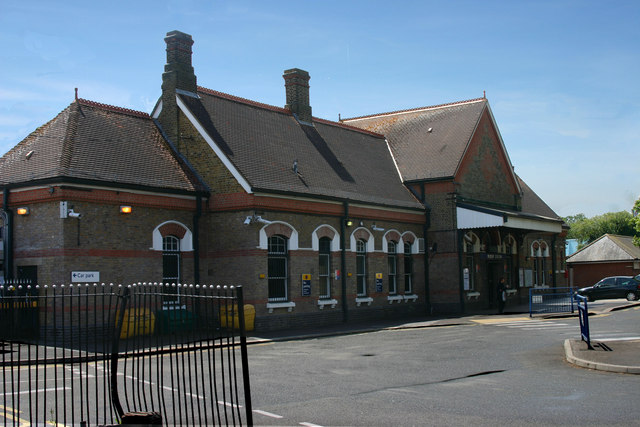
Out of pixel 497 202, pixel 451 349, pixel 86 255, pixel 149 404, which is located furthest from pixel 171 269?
pixel 497 202

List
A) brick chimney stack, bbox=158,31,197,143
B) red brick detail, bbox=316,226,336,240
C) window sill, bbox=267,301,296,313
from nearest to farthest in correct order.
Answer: window sill, bbox=267,301,296,313 → brick chimney stack, bbox=158,31,197,143 → red brick detail, bbox=316,226,336,240

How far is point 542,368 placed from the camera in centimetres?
1371

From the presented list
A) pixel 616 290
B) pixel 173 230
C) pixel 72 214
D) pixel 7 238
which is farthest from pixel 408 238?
pixel 616 290

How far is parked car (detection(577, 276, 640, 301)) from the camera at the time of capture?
4188 centimetres

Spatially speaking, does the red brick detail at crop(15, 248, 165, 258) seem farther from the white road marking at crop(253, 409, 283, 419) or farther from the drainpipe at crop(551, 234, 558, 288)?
the drainpipe at crop(551, 234, 558, 288)

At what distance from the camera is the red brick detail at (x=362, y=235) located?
27.6 metres

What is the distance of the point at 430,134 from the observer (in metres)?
35.4

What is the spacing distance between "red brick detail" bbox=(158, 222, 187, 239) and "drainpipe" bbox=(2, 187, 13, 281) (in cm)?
450

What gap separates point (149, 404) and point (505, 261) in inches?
1112

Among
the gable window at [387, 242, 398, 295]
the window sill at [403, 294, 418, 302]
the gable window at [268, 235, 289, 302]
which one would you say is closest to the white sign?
the gable window at [268, 235, 289, 302]

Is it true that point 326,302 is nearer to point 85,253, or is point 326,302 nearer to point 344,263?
point 344,263

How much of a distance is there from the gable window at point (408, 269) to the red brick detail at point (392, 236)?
3.22 feet

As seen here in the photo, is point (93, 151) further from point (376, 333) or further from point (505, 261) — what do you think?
point (505, 261)

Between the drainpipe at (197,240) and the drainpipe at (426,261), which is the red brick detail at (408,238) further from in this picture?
the drainpipe at (197,240)
